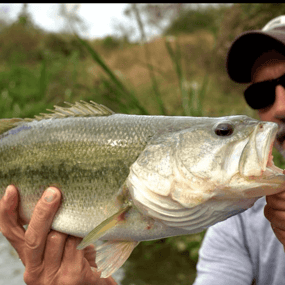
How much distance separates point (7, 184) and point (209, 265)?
Result: 128 centimetres

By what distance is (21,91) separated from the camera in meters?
6.93

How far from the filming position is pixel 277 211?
40.9 inches

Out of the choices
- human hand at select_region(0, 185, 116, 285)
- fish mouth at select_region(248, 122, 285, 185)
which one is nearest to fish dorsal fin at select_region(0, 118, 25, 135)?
human hand at select_region(0, 185, 116, 285)

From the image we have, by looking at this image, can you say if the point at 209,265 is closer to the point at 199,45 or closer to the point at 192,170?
the point at 192,170

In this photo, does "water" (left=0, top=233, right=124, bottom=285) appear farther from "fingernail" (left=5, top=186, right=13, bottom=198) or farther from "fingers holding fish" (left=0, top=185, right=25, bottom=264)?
"fingernail" (left=5, top=186, right=13, bottom=198)

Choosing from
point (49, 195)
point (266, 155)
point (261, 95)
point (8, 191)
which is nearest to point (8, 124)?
point (8, 191)

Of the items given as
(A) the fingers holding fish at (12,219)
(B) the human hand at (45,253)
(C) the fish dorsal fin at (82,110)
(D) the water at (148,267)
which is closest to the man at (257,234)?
(B) the human hand at (45,253)

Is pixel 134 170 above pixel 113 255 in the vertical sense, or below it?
above

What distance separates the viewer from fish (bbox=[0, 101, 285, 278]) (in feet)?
2.91

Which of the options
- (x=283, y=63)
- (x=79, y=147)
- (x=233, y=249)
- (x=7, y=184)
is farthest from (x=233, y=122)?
(x=283, y=63)

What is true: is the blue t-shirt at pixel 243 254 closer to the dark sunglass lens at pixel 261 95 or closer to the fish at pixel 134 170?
the dark sunglass lens at pixel 261 95

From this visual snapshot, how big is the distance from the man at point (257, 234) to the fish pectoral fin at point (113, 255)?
84 centimetres

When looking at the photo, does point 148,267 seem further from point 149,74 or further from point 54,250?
point 149,74

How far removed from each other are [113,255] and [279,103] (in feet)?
4.65
